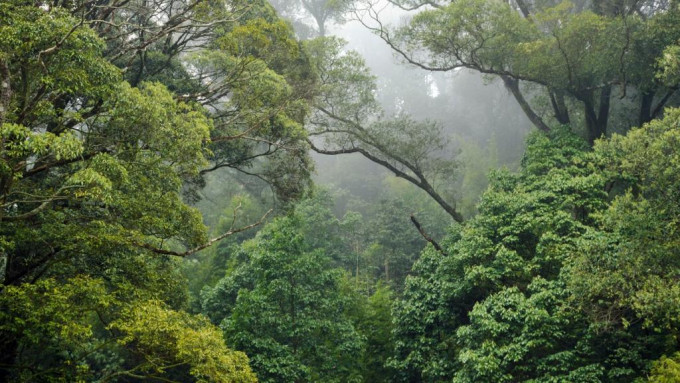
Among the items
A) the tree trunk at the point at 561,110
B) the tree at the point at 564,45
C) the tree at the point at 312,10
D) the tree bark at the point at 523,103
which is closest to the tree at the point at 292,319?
the tree at the point at 564,45

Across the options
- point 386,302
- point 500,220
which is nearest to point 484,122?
point 386,302


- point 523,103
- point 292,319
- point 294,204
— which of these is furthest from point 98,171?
point 523,103

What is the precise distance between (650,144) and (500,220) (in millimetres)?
4277

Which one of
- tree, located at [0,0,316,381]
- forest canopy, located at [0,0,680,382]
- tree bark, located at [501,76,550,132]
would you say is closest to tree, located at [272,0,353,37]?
tree bark, located at [501,76,550,132]

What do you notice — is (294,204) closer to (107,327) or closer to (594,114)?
(107,327)

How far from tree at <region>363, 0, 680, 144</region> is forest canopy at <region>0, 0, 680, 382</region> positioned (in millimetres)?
69

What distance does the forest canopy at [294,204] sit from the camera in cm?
836

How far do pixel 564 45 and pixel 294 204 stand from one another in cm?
916

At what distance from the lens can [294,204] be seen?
1546cm

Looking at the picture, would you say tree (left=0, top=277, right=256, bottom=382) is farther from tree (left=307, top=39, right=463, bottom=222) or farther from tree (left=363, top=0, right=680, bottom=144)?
tree (left=363, top=0, right=680, bottom=144)

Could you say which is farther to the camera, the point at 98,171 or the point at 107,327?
the point at 107,327

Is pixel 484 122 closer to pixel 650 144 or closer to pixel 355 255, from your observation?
pixel 355 255

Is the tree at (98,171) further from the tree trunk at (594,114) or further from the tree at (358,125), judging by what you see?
the tree trunk at (594,114)

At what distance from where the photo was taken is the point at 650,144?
445 inches
